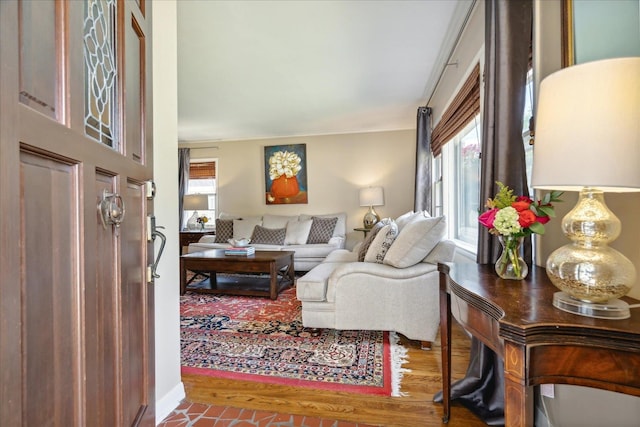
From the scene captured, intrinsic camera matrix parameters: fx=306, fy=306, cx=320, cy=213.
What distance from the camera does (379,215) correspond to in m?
5.36

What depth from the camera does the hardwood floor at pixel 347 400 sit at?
1440 millimetres

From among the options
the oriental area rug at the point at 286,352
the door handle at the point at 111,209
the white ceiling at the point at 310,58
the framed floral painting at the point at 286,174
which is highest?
the white ceiling at the point at 310,58

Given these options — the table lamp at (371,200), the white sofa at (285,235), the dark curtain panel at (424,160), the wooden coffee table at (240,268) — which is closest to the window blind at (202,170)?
the white sofa at (285,235)

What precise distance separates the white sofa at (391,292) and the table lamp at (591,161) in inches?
50.0

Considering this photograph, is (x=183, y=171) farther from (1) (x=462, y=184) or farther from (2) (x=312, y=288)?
(1) (x=462, y=184)

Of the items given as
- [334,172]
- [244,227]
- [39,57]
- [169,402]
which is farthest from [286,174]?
[39,57]

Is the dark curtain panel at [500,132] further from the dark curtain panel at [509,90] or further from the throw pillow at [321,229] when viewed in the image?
the throw pillow at [321,229]

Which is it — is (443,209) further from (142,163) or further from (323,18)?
(142,163)

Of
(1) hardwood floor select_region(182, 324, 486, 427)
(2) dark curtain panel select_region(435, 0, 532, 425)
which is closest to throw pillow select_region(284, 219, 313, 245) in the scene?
(1) hardwood floor select_region(182, 324, 486, 427)

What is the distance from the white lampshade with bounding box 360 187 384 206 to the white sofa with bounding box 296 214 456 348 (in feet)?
8.88

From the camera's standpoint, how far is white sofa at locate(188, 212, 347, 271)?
178 inches

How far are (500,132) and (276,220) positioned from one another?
4.29 metres

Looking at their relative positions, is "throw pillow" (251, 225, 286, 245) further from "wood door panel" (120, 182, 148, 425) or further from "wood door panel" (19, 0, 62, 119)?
"wood door panel" (19, 0, 62, 119)

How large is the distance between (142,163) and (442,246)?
76.9 inches
